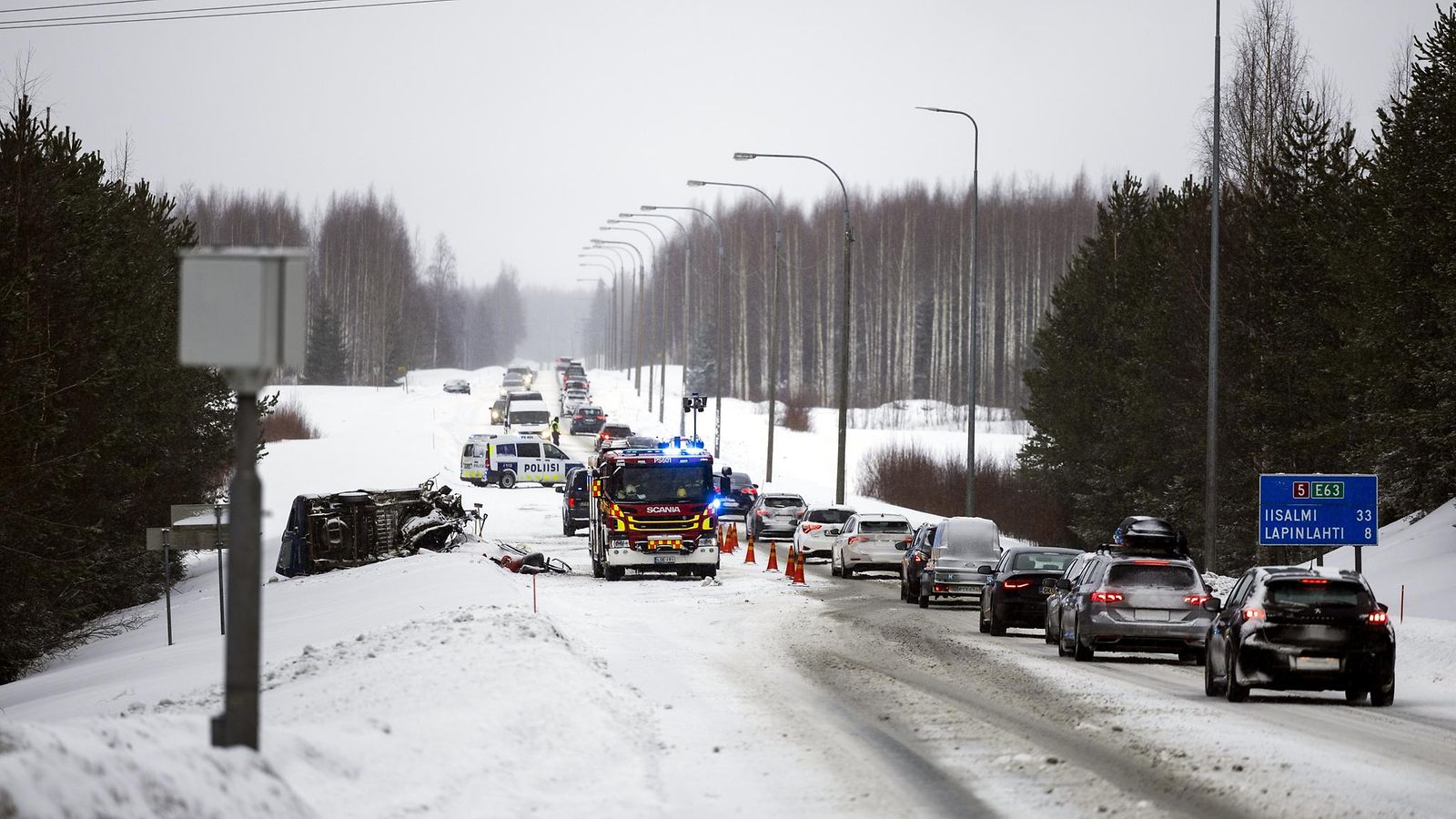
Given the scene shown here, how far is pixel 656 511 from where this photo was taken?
33.4 m

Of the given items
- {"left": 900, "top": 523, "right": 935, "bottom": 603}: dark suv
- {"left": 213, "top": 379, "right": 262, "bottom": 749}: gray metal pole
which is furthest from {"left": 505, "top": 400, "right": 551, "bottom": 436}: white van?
{"left": 213, "top": 379, "right": 262, "bottom": 749}: gray metal pole

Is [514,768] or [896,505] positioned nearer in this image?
[514,768]

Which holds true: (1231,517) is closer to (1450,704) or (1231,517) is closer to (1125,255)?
(1125,255)

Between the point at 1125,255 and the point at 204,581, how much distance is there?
29.3 metres

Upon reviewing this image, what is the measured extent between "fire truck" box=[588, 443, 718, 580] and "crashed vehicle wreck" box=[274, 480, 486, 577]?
5.22 metres

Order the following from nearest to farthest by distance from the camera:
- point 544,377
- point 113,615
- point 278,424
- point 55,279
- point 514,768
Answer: point 514,768 < point 55,279 < point 113,615 < point 278,424 < point 544,377

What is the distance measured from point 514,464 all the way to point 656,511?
35.8m

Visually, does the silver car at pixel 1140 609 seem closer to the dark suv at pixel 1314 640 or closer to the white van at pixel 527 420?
the dark suv at pixel 1314 640

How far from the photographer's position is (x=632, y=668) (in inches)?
712

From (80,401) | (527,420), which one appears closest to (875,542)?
(80,401)

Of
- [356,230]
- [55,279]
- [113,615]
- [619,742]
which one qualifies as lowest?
[113,615]

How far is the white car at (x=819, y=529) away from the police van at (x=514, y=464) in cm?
2548

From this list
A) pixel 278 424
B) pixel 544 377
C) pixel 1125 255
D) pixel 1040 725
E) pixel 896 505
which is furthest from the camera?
pixel 544 377

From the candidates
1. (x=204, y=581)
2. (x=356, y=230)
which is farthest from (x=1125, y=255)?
(x=356, y=230)
